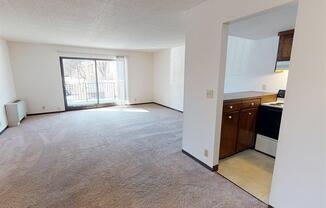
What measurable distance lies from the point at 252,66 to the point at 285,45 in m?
0.78

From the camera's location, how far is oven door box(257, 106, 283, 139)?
8.38 feet

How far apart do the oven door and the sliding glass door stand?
5.17 meters

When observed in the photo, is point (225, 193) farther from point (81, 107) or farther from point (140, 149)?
point (81, 107)

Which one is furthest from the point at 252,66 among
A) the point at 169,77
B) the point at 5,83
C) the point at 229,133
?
the point at 5,83

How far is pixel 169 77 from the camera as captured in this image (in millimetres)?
6184

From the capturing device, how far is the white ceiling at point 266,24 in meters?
2.11

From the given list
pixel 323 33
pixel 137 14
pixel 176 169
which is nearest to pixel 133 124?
pixel 176 169

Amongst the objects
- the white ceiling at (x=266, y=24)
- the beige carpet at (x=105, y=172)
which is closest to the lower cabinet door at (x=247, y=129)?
the beige carpet at (x=105, y=172)

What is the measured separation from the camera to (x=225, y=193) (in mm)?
1899

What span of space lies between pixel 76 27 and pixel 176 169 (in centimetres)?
315

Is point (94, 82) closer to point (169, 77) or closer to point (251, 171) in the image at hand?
point (169, 77)

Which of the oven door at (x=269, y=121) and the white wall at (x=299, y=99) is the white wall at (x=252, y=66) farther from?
the white wall at (x=299, y=99)

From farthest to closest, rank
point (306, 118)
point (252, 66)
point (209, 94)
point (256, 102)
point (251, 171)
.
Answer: point (252, 66), point (256, 102), point (251, 171), point (209, 94), point (306, 118)

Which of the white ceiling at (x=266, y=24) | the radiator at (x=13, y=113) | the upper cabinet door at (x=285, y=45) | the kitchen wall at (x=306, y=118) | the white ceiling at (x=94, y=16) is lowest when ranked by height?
the radiator at (x=13, y=113)
